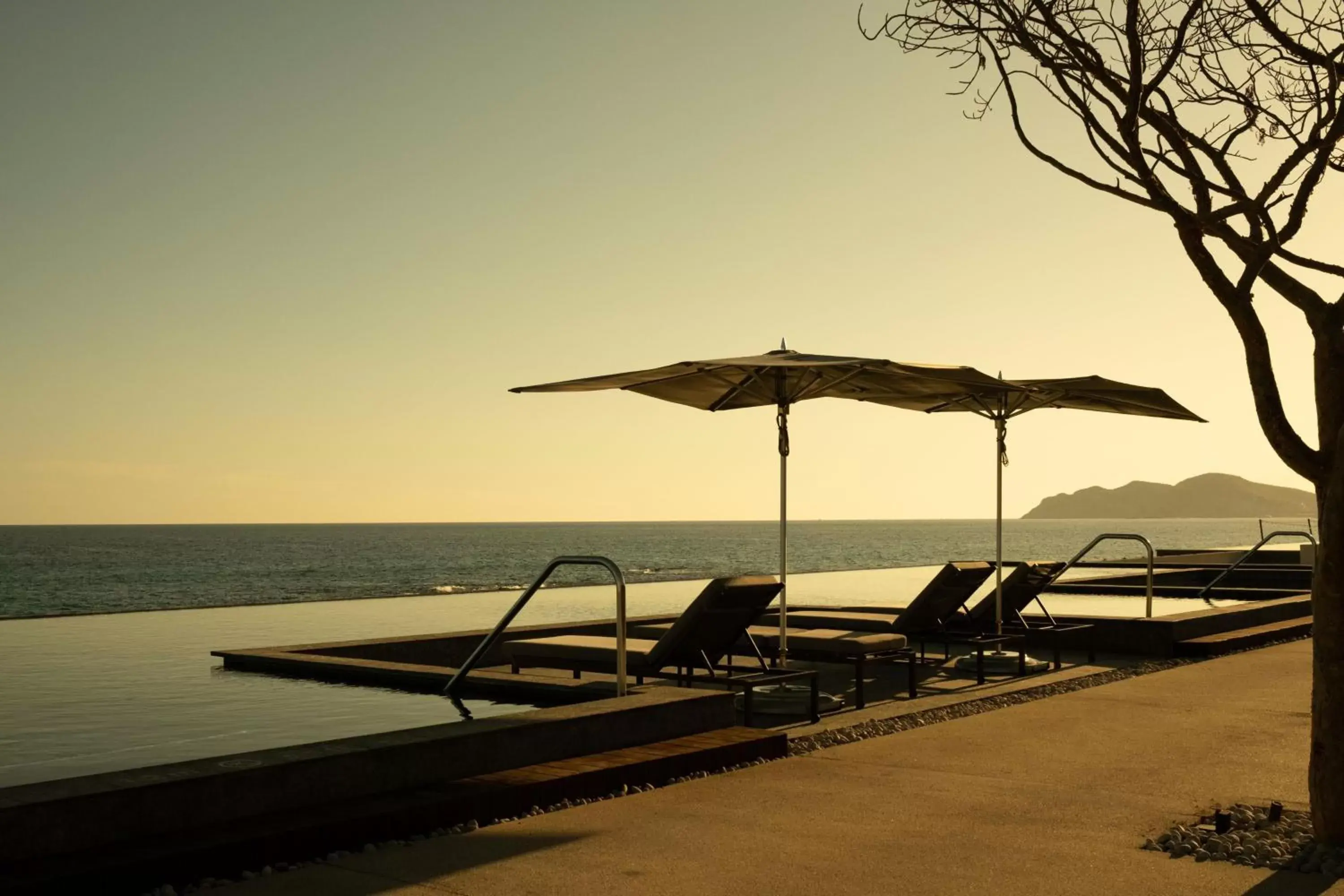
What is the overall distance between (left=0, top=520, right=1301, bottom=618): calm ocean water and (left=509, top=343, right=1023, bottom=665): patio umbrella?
16.6 metres

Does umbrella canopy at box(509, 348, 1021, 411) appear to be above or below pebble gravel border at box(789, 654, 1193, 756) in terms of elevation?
above

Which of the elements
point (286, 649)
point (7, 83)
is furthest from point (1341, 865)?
point (7, 83)

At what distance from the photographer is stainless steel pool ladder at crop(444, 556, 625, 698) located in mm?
6547

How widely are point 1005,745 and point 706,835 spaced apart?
2660 millimetres

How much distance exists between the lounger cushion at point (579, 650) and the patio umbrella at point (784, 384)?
1.00 metres

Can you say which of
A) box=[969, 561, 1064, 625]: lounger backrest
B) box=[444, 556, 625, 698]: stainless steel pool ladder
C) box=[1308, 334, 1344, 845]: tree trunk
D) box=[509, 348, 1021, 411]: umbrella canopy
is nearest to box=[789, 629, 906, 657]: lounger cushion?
box=[509, 348, 1021, 411]: umbrella canopy

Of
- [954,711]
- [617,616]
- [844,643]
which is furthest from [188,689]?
[954,711]

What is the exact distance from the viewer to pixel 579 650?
27.1 ft

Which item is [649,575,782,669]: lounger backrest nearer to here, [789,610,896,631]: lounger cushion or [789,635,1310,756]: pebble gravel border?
[789,635,1310,756]: pebble gravel border

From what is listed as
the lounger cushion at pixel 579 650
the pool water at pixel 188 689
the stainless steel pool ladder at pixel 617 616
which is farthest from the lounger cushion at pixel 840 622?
the pool water at pixel 188 689

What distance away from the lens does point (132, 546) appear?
112750mm

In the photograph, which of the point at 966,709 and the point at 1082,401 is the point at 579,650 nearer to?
the point at 966,709

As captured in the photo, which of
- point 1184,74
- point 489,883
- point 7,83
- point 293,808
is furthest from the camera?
point 7,83

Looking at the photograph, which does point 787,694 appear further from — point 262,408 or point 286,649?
point 262,408
